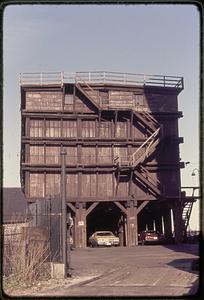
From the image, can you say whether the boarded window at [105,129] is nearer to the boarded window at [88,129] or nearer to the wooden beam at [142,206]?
the boarded window at [88,129]

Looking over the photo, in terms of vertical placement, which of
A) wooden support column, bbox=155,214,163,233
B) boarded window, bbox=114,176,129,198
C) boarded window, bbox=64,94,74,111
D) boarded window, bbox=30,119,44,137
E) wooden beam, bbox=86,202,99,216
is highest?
boarded window, bbox=64,94,74,111

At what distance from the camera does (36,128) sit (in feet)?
122

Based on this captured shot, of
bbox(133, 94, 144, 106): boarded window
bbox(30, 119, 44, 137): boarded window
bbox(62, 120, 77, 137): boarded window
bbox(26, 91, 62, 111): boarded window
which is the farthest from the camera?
bbox(133, 94, 144, 106): boarded window

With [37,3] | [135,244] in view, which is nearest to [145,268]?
[37,3]

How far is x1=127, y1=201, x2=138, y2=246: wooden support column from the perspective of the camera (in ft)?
122

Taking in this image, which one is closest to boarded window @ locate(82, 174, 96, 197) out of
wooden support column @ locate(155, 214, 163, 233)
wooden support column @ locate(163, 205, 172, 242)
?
wooden support column @ locate(163, 205, 172, 242)

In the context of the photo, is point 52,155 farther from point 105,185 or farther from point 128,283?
point 128,283

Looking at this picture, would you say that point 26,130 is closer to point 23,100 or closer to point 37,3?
point 23,100

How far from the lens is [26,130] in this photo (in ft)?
121

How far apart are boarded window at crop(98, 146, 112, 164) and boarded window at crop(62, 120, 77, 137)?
2.45 metres

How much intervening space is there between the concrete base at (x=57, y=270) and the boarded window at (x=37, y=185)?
879 inches

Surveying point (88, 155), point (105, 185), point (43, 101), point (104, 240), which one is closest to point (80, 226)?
point (104, 240)

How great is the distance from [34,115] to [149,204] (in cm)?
1226

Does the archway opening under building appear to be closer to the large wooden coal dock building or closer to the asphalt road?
the large wooden coal dock building
